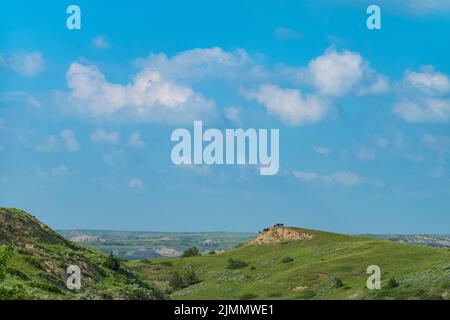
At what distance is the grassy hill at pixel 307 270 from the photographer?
81750 millimetres

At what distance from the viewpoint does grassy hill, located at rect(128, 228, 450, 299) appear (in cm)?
8175

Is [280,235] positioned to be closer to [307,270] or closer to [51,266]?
[307,270]

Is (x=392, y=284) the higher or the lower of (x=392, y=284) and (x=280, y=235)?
the lower

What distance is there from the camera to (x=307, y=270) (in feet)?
341

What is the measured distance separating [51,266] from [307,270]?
50.7 meters

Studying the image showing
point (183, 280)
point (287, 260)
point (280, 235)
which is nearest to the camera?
point (183, 280)

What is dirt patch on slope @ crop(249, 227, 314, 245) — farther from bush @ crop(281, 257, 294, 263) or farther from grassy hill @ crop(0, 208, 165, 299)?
grassy hill @ crop(0, 208, 165, 299)

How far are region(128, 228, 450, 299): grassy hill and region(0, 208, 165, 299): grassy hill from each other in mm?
24511

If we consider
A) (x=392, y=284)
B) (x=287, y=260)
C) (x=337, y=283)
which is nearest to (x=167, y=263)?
(x=287, y=260)
